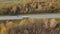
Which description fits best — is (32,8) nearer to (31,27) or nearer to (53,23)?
(31,27)

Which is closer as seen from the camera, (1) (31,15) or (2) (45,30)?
(2) (45,30)

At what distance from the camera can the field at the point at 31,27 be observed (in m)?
3.78

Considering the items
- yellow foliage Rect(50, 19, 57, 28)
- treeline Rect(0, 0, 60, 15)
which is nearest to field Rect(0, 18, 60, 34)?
yellow foliage Rect(50, 19, 57, 28)

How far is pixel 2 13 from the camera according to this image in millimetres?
4102

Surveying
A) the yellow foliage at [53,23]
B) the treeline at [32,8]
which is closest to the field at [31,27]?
the yellow foliage at [53,23]

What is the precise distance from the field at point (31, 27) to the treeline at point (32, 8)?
0.28 metres

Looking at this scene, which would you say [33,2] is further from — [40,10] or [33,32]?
[33,32]

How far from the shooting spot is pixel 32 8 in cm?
405

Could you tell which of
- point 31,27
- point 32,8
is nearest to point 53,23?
point 31,27

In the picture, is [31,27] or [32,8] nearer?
[31,27]

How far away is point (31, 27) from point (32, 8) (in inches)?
18.9

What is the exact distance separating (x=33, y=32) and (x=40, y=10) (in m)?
0.56

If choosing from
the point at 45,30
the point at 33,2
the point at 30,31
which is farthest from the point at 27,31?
the point at 33,2

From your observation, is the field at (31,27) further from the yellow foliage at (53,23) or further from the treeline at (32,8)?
the treeline at (32,8)
